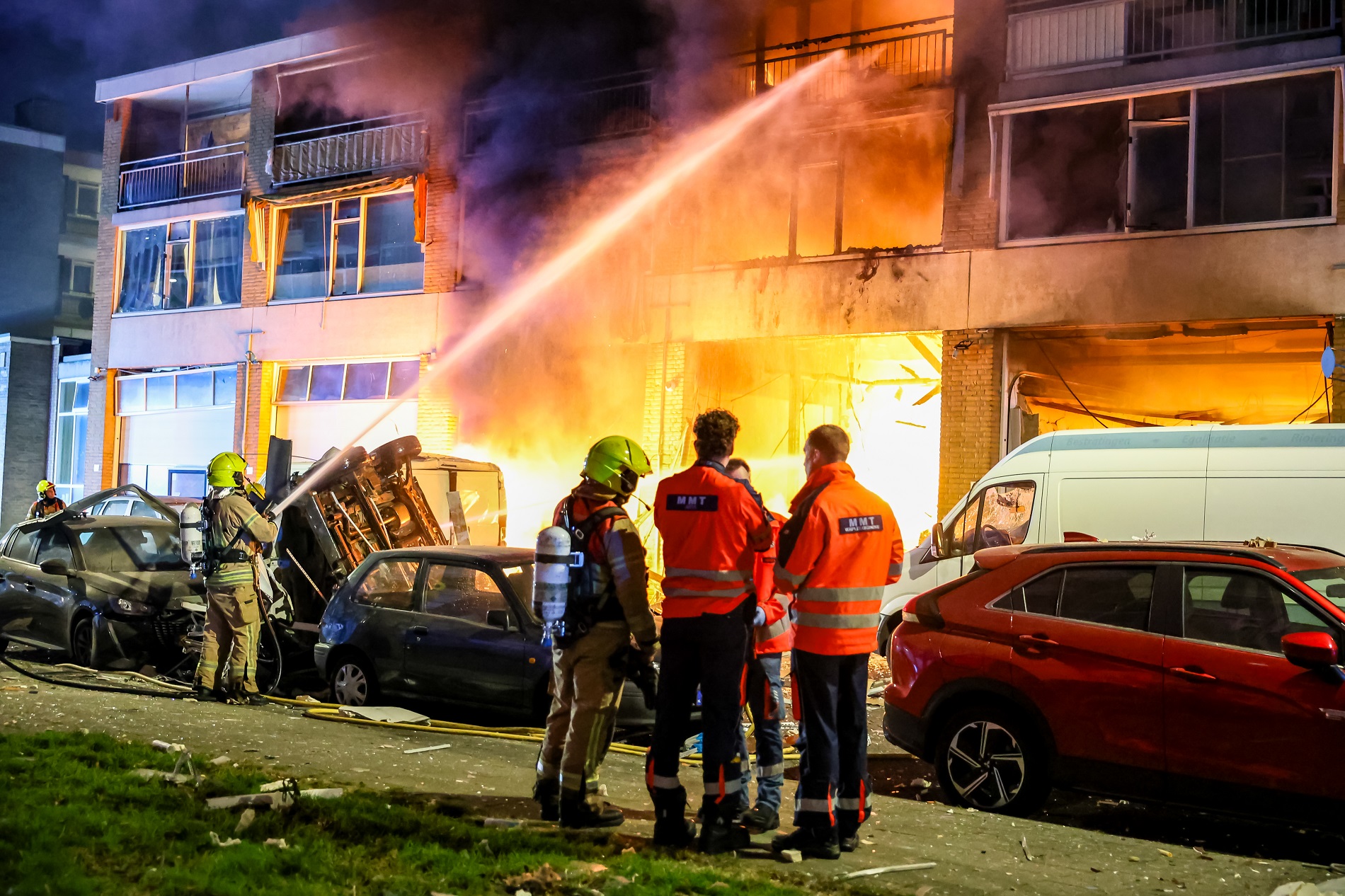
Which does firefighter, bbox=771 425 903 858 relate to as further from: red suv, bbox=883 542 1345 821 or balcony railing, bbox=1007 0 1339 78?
balcony railing, bbox=1007 0 1339 78

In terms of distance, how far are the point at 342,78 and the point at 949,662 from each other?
19.8 metres

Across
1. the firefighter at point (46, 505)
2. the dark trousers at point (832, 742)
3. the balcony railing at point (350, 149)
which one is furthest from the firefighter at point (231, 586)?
the balcony railing at point (350, 149)

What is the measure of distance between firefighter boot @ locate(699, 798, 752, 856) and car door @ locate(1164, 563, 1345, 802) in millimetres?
2054

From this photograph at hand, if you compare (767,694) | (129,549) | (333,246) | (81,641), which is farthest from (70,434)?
(767,694)

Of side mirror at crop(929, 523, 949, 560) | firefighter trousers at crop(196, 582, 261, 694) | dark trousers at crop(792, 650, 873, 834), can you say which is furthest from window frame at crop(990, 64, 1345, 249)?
dark trousers at crop(792, 650, 873, 834)

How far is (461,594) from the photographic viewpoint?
8672mm

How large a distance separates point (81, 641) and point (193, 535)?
2.55m

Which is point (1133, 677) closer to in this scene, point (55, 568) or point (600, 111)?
point (55, 568)

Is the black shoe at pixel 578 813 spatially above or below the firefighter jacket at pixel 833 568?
below

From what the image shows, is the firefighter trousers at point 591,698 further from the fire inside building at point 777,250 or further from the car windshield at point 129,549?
the fire inside building at point 777,250

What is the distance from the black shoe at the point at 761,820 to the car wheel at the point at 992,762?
124cm

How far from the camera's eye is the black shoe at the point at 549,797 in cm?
571

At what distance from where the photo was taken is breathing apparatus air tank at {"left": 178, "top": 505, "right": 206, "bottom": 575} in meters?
9.19

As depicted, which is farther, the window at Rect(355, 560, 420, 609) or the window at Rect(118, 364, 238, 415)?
the window at Rect(118, 364, 238, 415)
